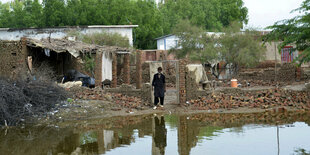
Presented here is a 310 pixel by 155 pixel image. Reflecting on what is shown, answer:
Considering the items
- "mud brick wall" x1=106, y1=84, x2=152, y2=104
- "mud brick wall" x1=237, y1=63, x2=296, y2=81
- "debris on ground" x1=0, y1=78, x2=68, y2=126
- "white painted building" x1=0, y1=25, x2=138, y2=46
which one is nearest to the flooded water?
"debris on ground" x1=0, y1=78, x2=68, y2=126

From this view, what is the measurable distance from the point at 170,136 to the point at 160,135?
295 mm

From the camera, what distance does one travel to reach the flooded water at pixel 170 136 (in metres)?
8.30

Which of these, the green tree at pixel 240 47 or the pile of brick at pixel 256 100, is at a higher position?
the green tree at pixel 240 47

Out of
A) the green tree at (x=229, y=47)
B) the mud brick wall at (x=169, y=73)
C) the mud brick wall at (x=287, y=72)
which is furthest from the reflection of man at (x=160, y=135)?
the mud brick wall at (x=287, y=72)

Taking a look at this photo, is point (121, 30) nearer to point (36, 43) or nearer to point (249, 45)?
point (249, 45)

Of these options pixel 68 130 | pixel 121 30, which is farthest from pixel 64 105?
pixel 121 30

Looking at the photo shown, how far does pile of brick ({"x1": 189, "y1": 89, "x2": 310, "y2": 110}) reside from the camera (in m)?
15.1

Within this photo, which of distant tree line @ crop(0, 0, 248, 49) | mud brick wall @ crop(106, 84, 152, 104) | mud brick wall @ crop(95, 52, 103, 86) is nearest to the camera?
mud brick wall @ crop(106, 84, 152, 104)

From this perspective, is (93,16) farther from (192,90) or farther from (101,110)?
(101,110)

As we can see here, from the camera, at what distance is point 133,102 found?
1633 centimetres

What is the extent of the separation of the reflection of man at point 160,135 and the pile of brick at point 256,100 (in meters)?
3.34

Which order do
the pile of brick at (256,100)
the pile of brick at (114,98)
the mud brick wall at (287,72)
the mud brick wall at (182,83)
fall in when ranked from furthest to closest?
the mud brick wall at (287,72) → the mud brick wall at (182,83) → the pile of brick at (114,98) → the pile of brick at (256,100)

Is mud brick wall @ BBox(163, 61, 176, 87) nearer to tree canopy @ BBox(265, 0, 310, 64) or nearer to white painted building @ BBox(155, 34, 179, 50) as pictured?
white painted building @ BBox(155, 34, 179, 50)

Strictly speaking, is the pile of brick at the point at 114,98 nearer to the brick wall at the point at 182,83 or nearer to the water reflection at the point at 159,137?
the brick wall at the point at 182,83
